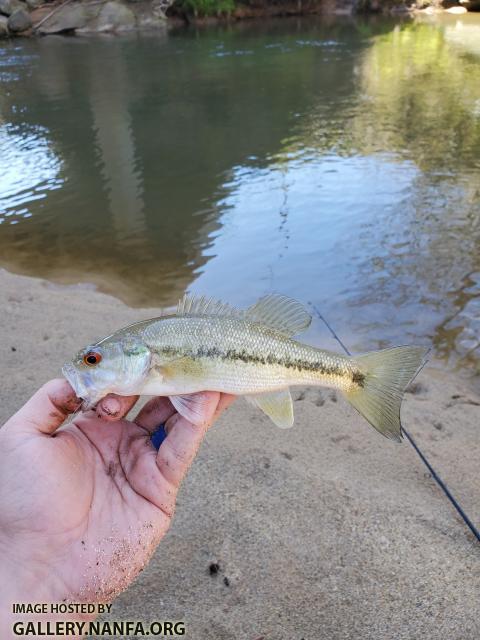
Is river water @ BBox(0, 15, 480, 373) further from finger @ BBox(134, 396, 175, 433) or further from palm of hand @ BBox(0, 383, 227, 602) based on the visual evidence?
palm of hand @ BBox(0, 383, 227, 602)

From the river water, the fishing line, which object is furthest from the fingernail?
the river water

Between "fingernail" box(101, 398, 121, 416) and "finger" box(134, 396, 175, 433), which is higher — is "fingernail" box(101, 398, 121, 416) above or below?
above

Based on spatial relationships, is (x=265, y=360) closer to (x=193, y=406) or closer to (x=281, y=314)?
(x=281, y=314)

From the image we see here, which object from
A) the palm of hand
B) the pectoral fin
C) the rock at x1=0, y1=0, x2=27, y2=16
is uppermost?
the rock at x1=0, y1=0, x2=27, y2=16

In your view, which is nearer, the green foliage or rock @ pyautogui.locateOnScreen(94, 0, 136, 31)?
rock @ pyautogui.locateOnScreen(94, 0, 136, 31)

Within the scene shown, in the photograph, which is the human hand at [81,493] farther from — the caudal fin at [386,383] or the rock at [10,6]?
the rock at [10,6]

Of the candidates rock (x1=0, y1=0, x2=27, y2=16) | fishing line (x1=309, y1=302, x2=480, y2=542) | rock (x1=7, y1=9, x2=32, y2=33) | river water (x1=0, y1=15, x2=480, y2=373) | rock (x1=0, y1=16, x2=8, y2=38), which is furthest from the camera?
rock (x1=0, y1=0, x2=27, y2=16)

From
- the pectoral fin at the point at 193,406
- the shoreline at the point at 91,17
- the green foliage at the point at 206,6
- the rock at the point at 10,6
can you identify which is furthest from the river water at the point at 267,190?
the green foliage at the point at 206,6

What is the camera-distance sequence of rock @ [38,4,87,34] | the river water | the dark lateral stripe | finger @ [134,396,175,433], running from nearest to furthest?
the dark lateral stripe
finger @ [134,396,175,433]
the river water
rock @ [38,4,87,34]
